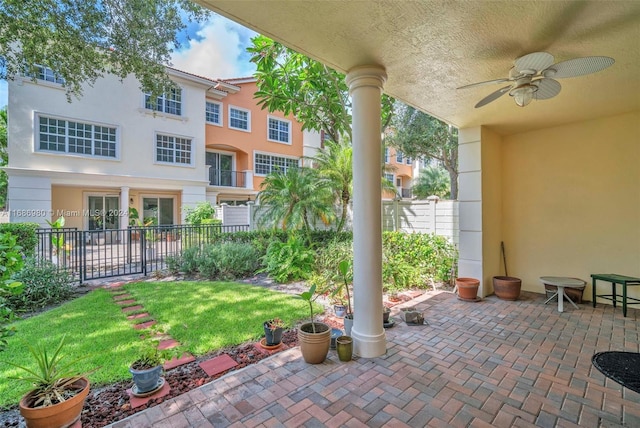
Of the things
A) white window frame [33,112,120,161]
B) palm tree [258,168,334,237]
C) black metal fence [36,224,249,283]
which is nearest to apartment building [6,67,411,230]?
white window frame [33,112,120,161]

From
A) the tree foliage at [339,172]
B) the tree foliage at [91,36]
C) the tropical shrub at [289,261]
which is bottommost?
the tropical shrub at [289,261]

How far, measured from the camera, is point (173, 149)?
13469 mm

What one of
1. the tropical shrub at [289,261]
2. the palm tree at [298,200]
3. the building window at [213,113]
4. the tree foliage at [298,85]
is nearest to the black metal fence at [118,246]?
the palm tree at [298,200]

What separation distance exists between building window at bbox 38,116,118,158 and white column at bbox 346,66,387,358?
1264cm

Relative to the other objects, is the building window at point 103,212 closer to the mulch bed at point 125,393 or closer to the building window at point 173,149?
the building window at point 173,149

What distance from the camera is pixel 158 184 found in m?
13.0

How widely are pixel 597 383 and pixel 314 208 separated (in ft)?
19.2

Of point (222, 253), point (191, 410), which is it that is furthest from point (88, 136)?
point (191, 410)

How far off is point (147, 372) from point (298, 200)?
18.0 feet

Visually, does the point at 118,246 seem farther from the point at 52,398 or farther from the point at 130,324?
the point at 52,398

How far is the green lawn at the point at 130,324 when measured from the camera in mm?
2881

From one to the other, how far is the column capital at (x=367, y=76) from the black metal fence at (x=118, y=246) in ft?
19.8

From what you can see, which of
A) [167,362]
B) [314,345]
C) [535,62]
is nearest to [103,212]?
[167,362]

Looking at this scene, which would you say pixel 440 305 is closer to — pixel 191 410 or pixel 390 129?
pixel 191 410
